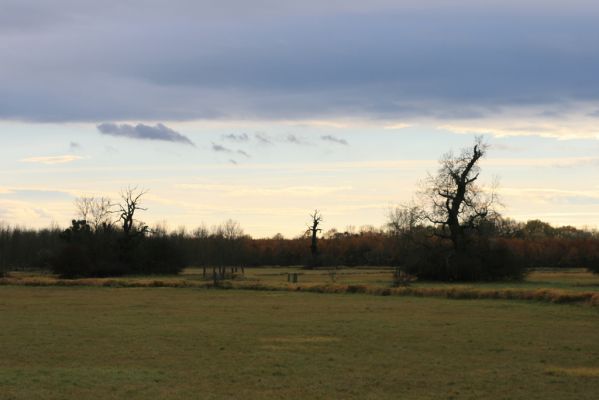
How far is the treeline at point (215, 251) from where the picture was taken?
76.2 m

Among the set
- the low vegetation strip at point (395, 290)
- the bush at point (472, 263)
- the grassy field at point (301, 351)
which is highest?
the bush at point (472, 263)

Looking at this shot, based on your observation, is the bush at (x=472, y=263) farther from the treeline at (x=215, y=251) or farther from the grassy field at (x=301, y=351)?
the grassy field at (x=301, y=351)

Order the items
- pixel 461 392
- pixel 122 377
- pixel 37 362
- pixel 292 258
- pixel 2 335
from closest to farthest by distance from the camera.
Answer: pixel 461 392 → pixel 122 377 → pixel 37 362 → pixel 2 335 → pixel 292 258

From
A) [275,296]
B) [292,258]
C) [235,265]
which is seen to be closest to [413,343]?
[275,296]

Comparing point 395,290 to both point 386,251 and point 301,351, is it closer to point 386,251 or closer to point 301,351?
point 301,351

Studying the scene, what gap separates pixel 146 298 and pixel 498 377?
37156 mm

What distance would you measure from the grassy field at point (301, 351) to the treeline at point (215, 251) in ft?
104

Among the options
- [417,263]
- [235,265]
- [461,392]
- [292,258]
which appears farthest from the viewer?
[292,258]

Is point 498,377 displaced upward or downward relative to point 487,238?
downward

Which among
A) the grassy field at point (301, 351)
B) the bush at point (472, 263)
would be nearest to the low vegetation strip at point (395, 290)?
the grassy field at point (301, 351)

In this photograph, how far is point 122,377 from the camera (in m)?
19.8

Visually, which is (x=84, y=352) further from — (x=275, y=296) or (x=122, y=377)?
(x=275, y=296)

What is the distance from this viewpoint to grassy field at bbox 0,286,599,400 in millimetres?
18359

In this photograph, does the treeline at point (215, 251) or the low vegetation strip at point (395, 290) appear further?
the treeline at point (215, 251)
